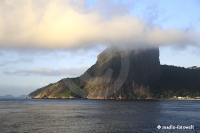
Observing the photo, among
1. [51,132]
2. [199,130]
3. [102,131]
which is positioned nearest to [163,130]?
[199,130]

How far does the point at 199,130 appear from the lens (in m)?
54.5

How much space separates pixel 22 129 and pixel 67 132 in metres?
10.7

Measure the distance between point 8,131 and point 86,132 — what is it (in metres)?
16.4

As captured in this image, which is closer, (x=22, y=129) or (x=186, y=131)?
(x=186, y=131)

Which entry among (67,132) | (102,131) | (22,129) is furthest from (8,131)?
(102,131)

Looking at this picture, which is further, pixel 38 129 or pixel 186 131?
pixel 38 129

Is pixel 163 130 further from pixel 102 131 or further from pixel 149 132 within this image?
pixel 102 131

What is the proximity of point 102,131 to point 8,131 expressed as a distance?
1979 cm

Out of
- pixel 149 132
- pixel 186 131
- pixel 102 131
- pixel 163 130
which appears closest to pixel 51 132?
pixel 102 131

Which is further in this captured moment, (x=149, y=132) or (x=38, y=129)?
(x=38, y=129)

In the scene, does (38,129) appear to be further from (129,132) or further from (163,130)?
(163,130)

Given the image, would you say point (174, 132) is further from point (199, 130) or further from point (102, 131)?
point (102, 131)

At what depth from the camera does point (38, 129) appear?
57688mm

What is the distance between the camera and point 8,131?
54.6 meters
